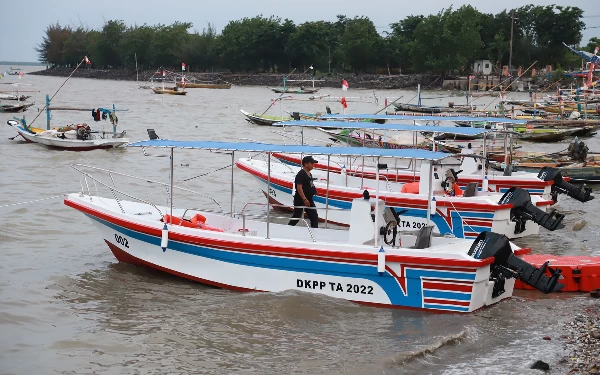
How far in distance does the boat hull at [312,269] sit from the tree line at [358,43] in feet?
263

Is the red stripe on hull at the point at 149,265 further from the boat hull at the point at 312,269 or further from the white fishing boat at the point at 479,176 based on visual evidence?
the white fishing boat at the point at 479,176

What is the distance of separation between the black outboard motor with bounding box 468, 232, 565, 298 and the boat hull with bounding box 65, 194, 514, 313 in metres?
0.17

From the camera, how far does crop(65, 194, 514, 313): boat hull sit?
1010 cm

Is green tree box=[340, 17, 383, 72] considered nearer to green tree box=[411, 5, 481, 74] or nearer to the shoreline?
the shoreline

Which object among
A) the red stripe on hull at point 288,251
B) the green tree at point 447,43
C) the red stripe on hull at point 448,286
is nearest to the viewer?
the red stripe on hull at point 288,251

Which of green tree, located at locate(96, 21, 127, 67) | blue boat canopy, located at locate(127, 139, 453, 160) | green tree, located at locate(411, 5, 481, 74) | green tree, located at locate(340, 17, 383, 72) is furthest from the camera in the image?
green tree, located at locate(96, 21, 127, 67)

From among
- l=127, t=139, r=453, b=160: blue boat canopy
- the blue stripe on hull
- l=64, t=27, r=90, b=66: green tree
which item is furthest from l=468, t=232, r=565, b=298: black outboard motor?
l=64, t=27, r=90, b=66: green tree

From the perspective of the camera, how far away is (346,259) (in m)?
10.4

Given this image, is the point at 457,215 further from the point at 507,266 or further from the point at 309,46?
the point at 309,46

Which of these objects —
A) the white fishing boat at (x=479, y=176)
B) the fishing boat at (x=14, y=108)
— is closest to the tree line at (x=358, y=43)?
the fishing boat at (x=14, y=108)

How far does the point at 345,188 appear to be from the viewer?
52.6ft

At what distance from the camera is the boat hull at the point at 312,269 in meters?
10.1

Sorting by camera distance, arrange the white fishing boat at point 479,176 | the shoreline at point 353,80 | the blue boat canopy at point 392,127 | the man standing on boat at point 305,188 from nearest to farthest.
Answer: the man standing on boat at point 305,188
the blue boat canopy at point 392,127
the white fishing boat at point 479,176
the shoreline at point 353,80

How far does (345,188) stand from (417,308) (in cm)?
591
